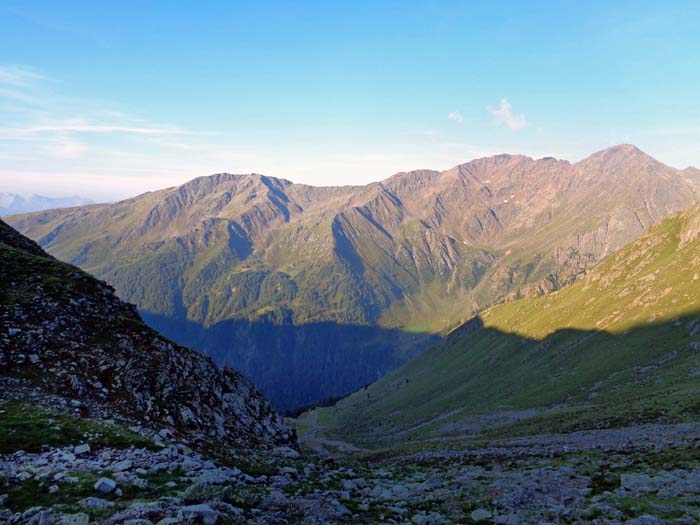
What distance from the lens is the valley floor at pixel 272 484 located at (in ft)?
53.5

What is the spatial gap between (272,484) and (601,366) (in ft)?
406

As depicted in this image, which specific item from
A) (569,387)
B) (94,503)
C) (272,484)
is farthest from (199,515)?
(569,387)

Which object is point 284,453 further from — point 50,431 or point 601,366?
point 601,366

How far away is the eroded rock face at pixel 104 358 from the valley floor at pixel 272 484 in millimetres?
3943

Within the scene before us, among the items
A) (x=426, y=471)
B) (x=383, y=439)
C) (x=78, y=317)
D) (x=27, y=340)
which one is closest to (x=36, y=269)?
(x=78, y=317)

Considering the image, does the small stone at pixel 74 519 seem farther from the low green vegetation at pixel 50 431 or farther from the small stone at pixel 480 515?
the small stone at pixel 480 515

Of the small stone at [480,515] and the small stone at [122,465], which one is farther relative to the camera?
the small stone at [122,465]

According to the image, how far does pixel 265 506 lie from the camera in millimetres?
18453

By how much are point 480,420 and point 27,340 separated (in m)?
108

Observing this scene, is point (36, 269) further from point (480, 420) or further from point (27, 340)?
point (480, 420)

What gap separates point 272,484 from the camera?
25.6 meters

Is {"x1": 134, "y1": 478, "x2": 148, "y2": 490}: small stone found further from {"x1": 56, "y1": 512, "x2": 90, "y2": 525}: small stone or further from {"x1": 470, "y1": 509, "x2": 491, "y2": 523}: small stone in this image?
{"x1": 470, "y1": 509, "x2": 491, "y2": 523}: small stone

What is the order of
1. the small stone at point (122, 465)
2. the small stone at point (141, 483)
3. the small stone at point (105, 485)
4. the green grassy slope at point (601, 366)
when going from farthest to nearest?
the green grassy slope at point (601, 366) < the small stone at point (122, 465) < the small stone at point (141, 483) < the small stone at point (105, 485)

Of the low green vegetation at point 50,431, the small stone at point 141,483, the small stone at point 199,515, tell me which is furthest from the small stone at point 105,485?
the low green vegetation at point 50,431
